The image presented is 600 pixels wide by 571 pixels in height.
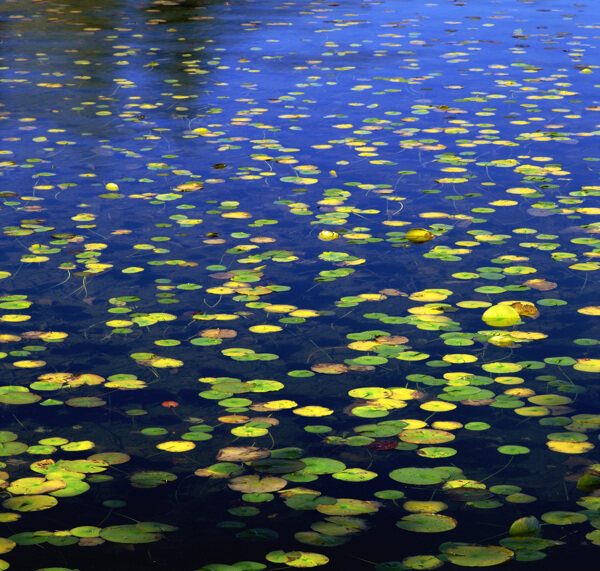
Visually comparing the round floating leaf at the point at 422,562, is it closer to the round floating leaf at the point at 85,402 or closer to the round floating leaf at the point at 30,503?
the round floating leaf at the point at 30,503

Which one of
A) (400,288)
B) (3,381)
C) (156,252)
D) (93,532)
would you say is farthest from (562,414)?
(156,252)

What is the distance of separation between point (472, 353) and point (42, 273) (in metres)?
2.24

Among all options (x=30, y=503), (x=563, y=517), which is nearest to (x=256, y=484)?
(x=30, y=503)

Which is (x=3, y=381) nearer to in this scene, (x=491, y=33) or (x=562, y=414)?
(x=562, y=414)

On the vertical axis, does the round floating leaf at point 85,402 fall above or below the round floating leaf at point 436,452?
above

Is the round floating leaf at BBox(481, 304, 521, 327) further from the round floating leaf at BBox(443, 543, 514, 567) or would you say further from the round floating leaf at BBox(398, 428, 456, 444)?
the round floating leaf at BBox(443, 543, 514, 567)

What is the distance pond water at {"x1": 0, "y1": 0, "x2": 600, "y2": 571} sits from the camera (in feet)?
8.93

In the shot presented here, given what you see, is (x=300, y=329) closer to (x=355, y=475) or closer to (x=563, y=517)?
(x=355, y=475)

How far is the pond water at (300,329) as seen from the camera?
8.93 ft

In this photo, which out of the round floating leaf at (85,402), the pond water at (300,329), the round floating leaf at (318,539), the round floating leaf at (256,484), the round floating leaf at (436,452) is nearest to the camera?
the round floating leaf at (318,539)

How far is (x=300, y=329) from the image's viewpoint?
13.2 ft

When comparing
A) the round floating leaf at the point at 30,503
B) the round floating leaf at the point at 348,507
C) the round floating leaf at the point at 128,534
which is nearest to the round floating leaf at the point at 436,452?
the round floating leaf at the point at 348,507

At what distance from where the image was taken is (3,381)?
3570mm

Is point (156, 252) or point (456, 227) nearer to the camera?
point (156, 252)
